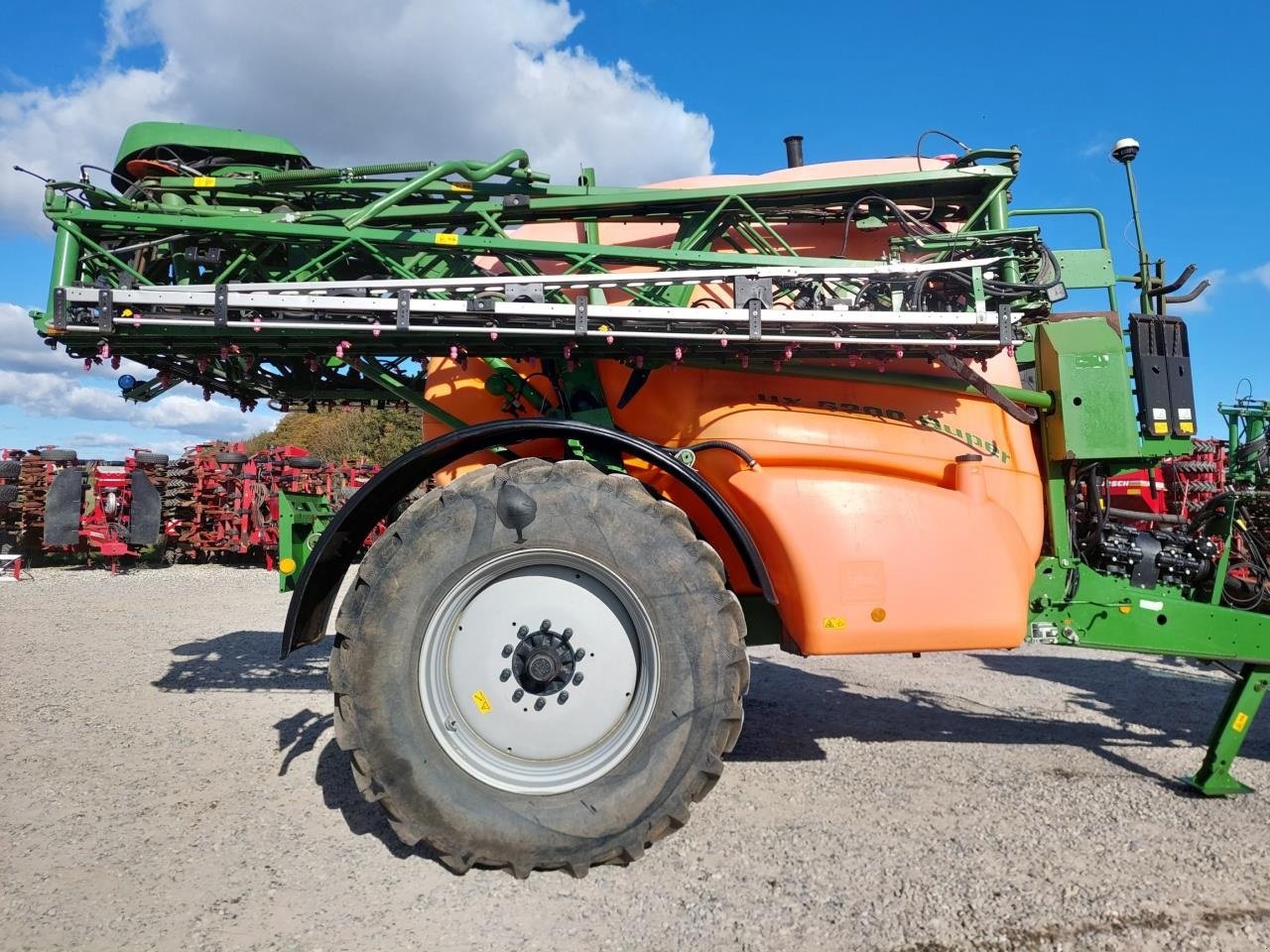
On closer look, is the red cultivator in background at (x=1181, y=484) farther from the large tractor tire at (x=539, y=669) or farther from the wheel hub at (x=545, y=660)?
the wheel hub at (x=545, y=660)

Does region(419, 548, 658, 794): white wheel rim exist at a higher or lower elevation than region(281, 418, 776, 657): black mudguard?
lower

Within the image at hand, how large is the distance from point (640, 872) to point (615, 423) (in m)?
1.97

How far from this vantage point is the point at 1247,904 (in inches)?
111

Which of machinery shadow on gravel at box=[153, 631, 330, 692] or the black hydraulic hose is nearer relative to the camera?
the black hydraulic hose

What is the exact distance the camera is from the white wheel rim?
3.09 metres

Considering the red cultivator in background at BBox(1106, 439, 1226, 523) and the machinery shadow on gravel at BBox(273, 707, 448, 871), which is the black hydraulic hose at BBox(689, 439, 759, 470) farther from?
the red cultivator in background at BBox(1106, 439, 1226, 523)

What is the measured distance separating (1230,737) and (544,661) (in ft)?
11.3

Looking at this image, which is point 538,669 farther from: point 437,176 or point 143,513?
point 143,513

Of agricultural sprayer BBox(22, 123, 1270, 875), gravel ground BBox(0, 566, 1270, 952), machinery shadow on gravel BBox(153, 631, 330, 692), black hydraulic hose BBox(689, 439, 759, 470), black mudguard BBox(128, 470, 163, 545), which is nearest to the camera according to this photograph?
gravel ground BBox(0, 566, 1270, 952)

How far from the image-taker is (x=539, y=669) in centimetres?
310

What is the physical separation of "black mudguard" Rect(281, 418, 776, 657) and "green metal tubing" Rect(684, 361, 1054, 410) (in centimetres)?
56

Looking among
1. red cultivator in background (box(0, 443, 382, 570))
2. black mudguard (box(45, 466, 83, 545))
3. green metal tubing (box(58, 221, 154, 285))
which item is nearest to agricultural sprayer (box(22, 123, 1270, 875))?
green metal tubing (box(58, 221, 154, 285))

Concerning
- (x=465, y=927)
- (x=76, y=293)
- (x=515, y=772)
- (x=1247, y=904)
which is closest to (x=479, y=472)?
(x=515, y=772)

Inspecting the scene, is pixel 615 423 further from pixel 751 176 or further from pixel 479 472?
pixel 751 176
